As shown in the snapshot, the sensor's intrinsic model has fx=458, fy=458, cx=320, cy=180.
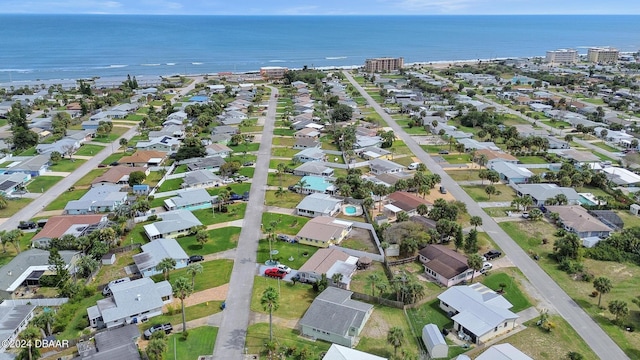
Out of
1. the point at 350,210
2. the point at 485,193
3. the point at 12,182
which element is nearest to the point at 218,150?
the point at 12,182

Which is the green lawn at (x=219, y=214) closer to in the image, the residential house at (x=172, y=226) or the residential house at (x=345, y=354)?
the residential house at (x=172, y=226)

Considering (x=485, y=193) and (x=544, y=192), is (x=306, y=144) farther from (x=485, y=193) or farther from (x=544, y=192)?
(x=544, y=192)

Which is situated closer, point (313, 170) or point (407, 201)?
point (407, 201)

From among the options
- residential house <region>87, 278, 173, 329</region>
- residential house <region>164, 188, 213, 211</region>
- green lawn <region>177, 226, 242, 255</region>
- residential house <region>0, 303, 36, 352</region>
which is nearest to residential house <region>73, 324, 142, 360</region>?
residential house <region>87, 278, 173, 329</region>

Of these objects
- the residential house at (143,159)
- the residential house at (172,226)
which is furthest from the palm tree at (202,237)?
the residential house at (143,159)

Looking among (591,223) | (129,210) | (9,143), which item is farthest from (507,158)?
(9,143)

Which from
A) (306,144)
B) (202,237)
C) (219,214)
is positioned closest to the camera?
(202,237)

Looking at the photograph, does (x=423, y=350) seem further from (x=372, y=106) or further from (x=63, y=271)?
(x=372, y=106)
